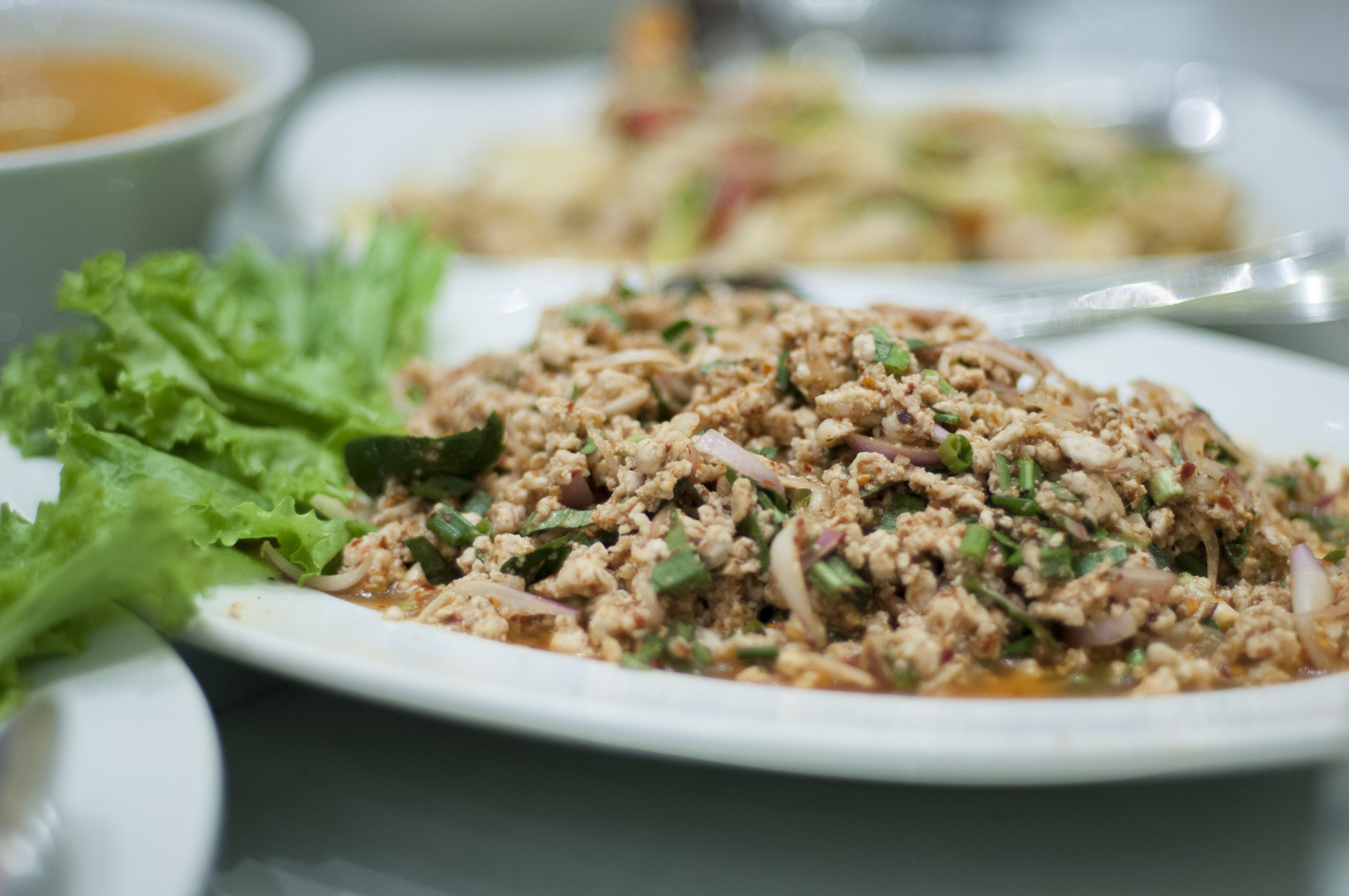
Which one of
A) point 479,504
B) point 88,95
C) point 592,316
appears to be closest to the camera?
point 479,504

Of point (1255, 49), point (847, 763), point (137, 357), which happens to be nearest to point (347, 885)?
point (847, 763)

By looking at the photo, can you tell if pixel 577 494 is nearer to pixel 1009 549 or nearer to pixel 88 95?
pixel 1009 549

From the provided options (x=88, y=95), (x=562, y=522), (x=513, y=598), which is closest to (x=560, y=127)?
(x=88, y=95)

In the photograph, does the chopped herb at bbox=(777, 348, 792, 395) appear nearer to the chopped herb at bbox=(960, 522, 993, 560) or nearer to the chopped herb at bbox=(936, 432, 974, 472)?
the chopped herb at bbox=(936, 432, 974, 472)

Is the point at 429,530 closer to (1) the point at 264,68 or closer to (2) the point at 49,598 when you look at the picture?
(2) the point at 49,598

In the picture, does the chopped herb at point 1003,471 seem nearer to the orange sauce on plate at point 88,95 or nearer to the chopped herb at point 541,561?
the chopped herb at point 541,561
